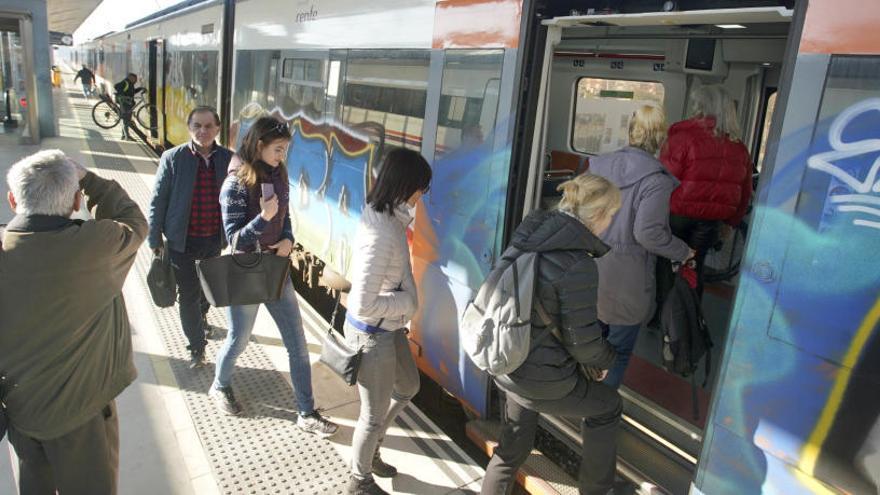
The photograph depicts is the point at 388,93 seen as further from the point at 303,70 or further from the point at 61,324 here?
the point at 61,324

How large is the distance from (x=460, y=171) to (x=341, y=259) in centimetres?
177

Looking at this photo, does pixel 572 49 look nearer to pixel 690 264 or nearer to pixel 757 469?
pixel 690 264

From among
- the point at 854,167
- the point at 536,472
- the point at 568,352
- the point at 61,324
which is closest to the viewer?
the point at 854,167

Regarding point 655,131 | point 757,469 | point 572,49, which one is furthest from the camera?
point 572,49

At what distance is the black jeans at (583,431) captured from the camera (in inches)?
103

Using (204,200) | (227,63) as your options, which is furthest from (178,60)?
(204,200)

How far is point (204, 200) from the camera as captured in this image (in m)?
3.91

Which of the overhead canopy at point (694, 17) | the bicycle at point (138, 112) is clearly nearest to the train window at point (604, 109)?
the overhead canopy at point (694, 17)

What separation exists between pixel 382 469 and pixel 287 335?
901 mm

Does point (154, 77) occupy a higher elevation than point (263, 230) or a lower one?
higher

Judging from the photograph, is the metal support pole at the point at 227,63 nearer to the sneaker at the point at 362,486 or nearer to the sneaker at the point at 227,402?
the sneaker at the point at 227,402

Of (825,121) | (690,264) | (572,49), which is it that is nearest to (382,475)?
(690,264)

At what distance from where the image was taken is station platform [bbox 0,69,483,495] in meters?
3.18

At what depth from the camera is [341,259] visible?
5.03 m
